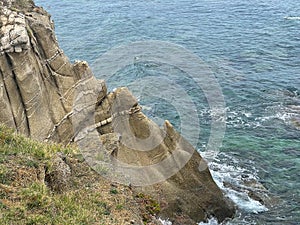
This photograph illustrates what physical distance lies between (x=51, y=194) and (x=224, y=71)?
128 feet

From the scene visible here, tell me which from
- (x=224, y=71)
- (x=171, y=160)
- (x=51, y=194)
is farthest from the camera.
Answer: (x=224, y=71)

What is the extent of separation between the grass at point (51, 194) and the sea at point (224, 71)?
1096 centimetres

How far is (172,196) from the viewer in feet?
85.2

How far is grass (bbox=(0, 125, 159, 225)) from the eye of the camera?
48.0 ft

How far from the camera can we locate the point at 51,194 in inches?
639

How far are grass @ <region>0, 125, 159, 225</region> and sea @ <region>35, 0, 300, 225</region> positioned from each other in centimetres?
1096

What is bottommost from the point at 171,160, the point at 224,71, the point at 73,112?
the point at 224,71

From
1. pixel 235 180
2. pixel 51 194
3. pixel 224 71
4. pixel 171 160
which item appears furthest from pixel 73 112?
pixel 224 71

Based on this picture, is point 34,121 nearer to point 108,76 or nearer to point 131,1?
point 108,76

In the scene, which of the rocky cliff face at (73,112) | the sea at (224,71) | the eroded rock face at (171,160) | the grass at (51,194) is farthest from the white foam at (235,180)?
the grass at (51,194)

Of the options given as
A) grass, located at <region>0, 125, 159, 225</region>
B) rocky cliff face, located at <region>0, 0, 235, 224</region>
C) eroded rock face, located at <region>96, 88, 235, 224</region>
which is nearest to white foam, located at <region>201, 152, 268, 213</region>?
eroded rock face, located at <region>96, 88, 235, 224</region>

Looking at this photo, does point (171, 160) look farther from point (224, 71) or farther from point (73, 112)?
point (224, 71)

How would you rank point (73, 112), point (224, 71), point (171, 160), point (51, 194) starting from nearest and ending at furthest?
1. point (51, 194)
2. point (73, 112)
3. point (171, 160)
4. point (224, 71)

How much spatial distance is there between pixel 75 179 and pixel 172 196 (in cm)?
885
